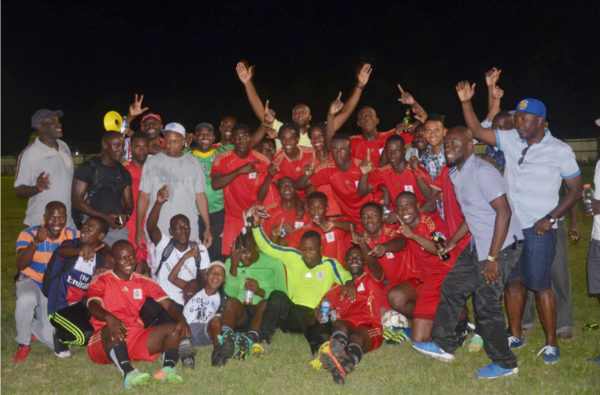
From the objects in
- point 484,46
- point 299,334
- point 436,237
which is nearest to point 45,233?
point 299,334

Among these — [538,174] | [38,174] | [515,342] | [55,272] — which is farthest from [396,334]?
[38,174]

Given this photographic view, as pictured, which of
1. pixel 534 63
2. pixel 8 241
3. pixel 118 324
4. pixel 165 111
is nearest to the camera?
pixel 118 324

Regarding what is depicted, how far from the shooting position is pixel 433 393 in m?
5.47

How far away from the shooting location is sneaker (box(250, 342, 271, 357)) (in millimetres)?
6559

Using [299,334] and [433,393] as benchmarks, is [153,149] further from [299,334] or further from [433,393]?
[433,393]

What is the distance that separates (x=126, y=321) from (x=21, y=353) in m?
1.27

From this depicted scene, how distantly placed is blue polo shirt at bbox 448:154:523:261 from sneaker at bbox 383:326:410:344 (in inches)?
62.0

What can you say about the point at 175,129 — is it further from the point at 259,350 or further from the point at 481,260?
the point at 481,260

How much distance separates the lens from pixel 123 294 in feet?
21.7

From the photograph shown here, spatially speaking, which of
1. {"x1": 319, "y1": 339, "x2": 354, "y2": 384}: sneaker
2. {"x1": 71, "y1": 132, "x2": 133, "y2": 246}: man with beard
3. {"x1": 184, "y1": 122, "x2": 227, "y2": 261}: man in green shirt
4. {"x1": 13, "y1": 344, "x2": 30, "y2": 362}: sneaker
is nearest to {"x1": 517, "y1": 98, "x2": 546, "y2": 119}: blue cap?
{"x1": 319, "y1": 339, "x2": 354, "y2": 384}: sneaker

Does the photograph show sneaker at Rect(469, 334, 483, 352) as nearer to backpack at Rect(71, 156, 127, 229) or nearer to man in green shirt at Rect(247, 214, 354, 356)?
man in green shirt at Rect(247, 214, 354, 356)

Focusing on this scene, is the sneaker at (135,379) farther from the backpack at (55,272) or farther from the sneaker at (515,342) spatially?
the sneaker at (515,342)

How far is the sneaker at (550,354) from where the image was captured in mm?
6164

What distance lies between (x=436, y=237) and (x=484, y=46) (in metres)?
47.0
